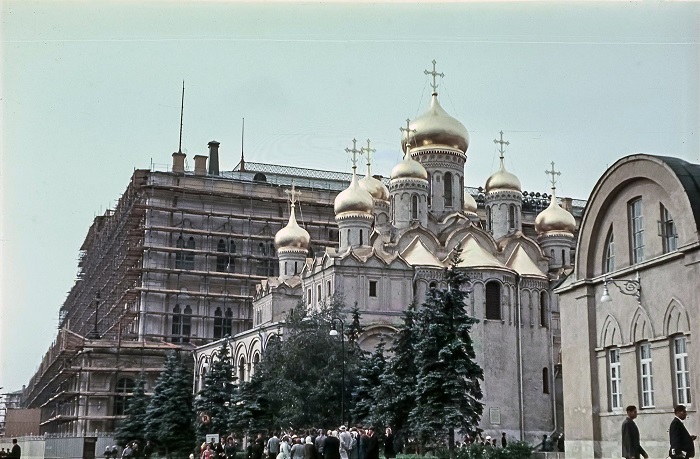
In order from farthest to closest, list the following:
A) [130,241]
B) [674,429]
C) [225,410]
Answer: [130,241], [225,410], [674,429]

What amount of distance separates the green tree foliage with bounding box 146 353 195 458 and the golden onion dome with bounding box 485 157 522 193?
23.1m

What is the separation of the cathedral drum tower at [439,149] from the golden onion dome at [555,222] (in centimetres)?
598

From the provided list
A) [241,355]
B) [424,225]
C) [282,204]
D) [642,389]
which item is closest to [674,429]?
[642,389]

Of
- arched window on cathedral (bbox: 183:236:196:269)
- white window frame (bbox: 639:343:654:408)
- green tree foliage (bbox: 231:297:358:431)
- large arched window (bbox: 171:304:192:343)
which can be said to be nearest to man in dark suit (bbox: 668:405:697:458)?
white window frame (bbox: 639:343:654:408)

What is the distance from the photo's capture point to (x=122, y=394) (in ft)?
184

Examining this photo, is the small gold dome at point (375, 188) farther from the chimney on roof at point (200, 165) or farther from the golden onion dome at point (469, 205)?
the chimney on roof at point (200, 165)

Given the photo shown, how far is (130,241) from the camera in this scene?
6284cm

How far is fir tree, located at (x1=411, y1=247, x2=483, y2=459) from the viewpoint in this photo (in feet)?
98.1

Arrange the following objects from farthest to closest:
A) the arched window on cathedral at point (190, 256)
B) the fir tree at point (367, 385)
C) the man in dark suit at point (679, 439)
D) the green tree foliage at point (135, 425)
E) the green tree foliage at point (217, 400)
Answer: the arched window on cathedral at point (190, 256), the green tree foliage at point (135, 425), the green tree foliage at point (217, 400), the fir tree at point (367, 385), the man in dark suit at point (679, 439)

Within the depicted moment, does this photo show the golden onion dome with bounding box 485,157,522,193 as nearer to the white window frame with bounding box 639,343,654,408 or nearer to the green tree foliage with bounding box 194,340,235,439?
the green tree foliage with bounding box 194,340,235,439

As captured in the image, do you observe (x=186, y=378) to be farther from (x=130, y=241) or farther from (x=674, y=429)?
(x=674, y=429)

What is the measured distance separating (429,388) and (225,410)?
38.0 ft

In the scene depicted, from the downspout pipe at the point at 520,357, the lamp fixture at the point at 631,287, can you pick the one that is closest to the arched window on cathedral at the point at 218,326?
the downspout pipe at the point at 520,357

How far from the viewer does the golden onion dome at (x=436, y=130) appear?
52.3 meters
